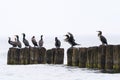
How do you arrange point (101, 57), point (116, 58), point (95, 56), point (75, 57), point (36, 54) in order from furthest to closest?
point (36, 54)
point (75, 57)
point (95, 56)
point (101, 57)
point (116, 58)

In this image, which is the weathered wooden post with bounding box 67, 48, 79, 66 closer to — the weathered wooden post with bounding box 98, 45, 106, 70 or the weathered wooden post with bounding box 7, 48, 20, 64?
the weathered wooden post with bounding box 98, 45, 106, 70

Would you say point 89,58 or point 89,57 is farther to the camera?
point 89,58

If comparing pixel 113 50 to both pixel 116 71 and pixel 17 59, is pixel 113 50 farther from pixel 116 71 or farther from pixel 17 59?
pixel 17 59

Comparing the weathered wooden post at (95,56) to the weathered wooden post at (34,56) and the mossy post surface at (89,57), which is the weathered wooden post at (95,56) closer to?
the mossy post surface at (89,57)

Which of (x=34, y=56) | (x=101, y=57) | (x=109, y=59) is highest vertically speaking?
(x=34, y=56)

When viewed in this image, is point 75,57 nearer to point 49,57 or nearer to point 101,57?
point 101,57

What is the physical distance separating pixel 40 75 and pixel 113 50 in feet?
14.2

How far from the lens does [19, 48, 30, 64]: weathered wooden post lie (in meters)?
40.3

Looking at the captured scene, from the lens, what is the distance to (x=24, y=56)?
134ft

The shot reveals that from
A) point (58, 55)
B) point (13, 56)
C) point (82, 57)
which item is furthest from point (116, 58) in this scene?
point (13, 56)

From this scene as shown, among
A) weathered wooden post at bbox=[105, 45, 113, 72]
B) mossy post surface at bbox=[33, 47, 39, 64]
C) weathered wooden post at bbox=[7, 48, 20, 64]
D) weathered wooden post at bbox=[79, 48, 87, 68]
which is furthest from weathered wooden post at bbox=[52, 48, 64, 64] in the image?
weathered wooden post at bbox=[105, 45, 113, 72]

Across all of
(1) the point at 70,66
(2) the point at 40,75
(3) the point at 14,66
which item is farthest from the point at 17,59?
(2) the point at 40,75

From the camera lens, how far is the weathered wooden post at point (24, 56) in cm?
4028

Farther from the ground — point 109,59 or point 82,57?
point 82,57
